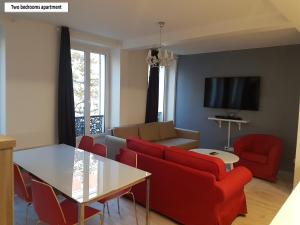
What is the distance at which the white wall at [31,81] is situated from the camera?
3.60 metres

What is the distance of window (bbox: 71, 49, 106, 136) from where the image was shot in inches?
185

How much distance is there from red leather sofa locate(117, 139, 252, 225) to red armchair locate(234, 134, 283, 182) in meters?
1.57

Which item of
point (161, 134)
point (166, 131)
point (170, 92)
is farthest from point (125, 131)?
point (170, 92)

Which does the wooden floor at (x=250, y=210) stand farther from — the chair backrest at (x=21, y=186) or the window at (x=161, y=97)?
the window at (x=161, y=97)

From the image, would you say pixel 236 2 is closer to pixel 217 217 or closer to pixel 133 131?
pixel 217 217

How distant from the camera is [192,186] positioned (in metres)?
2.60

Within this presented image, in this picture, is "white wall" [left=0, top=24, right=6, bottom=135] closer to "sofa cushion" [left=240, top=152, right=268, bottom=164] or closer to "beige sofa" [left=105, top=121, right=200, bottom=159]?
"beige sofa" [left=105, top=121, right=200, bottom=159]

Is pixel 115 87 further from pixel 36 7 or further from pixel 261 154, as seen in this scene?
pixel 261 154

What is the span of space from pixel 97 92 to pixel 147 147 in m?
2.43

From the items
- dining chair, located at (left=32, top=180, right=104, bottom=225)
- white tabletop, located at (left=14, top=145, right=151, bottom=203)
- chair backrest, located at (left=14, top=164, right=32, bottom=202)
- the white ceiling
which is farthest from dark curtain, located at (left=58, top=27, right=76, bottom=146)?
dining chair, located at (left=32, top=180, right=104, bottom=225)

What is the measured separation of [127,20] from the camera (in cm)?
367

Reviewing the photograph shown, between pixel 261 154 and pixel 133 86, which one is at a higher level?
pixel 133 86

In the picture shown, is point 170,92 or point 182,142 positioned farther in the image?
point 170,92

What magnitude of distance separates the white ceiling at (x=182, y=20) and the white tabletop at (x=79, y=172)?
6.41 feet
